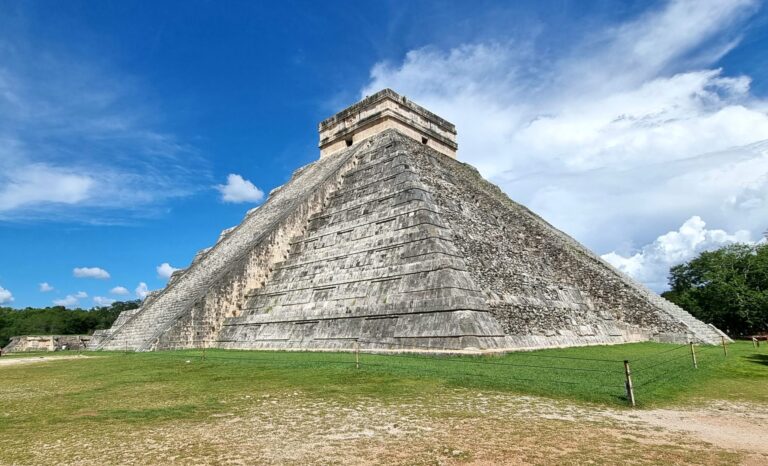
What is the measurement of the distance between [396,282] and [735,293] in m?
24.1

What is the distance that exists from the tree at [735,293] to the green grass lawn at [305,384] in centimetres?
1884

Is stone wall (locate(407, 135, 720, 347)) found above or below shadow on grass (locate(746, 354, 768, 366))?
above

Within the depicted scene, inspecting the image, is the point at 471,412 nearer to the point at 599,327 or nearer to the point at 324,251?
the point at 324,251

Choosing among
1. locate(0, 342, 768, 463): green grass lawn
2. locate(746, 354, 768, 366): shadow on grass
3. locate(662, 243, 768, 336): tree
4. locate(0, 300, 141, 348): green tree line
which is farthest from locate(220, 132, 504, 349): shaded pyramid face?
locate(0, 300, 141, 348): green tree line

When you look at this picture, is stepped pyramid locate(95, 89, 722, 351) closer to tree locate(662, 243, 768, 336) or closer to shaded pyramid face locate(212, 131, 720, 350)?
shaded pyramid face locate(212, 131, 720, 350)

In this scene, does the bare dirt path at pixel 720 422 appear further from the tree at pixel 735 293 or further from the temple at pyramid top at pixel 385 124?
the tree at pixel 735 293

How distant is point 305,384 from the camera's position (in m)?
6.93

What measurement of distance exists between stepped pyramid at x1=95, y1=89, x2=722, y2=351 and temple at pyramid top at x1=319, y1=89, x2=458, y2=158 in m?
0.39

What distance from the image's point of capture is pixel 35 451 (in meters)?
3.83

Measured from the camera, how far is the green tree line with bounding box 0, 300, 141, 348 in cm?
4475

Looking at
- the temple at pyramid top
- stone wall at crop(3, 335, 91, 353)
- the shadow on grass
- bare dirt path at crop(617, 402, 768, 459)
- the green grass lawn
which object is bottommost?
bare dirt path at crop(617, 402, 768, 459)

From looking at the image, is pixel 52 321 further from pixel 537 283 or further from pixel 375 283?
pixel 537 283

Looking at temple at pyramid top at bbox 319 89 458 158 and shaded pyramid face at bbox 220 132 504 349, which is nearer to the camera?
shaded pyramid face at bbox 220 132 504 349

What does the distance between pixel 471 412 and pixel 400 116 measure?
15851mm
